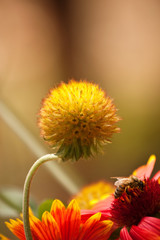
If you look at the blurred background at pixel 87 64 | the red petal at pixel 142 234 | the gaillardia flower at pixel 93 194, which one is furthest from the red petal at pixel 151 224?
the blurred background at pixel 87 64

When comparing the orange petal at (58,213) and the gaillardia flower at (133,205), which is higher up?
the orange petal at (58,213)

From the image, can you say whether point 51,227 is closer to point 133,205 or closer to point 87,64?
point 133,205

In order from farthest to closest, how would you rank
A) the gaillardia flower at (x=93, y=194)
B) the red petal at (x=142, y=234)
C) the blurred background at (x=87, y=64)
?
the blurred background at (x=87, y=64), the gaillardia flower at (x=93, y=194), the red petal at (x=142, y=234)

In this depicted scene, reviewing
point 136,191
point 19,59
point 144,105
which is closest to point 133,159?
point 144,105

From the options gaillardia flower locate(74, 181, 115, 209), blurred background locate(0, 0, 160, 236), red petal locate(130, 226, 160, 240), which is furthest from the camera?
blurred background locate(0, 0, 160, 236)

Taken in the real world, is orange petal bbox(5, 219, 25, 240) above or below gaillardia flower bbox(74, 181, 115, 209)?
above

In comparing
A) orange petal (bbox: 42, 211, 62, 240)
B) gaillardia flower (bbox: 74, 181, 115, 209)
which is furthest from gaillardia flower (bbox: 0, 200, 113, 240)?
gaillardia flower (bbox: 74, 181, 115, 209)

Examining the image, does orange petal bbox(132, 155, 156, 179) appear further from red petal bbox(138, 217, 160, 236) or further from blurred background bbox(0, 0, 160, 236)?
blurred background bbox(0, 0, 160, 236)

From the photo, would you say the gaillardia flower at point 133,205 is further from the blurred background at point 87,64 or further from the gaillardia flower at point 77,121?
the blurred background at point 87,64
